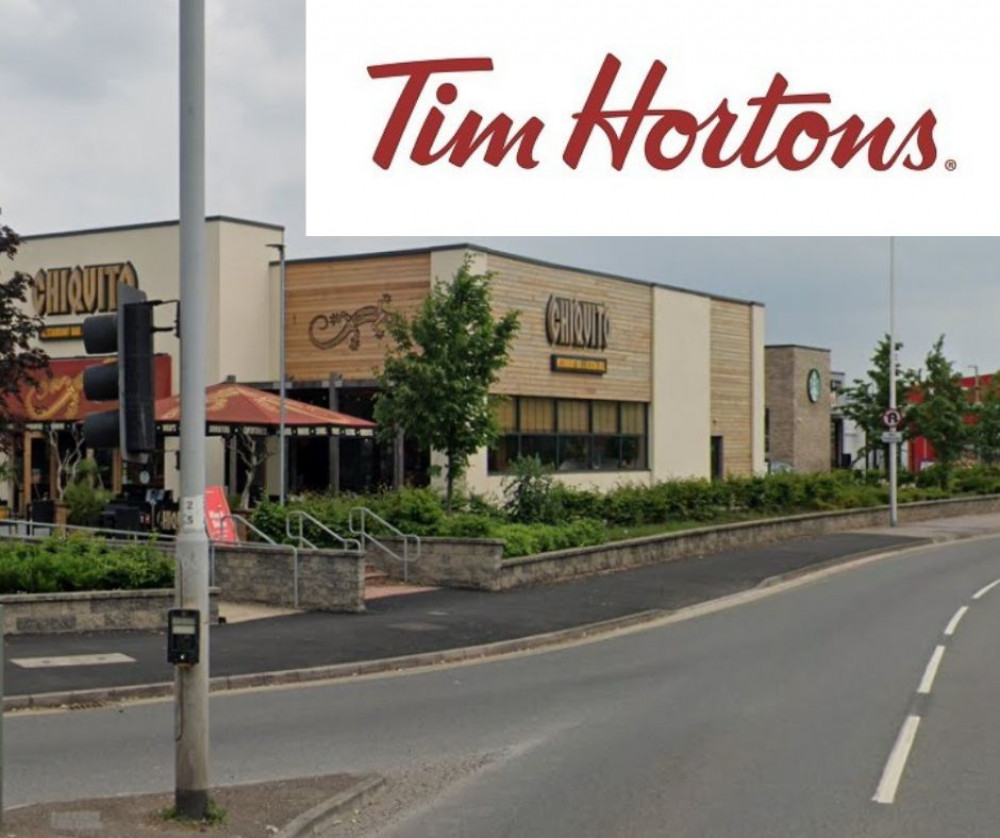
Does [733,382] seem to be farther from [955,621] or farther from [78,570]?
[78,570]

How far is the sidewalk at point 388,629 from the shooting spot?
47.5 feet

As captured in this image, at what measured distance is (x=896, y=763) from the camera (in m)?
10.2

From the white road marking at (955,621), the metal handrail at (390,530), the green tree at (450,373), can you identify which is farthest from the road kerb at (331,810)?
the green tree at (450,373)

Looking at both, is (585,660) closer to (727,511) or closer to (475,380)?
(475,380)

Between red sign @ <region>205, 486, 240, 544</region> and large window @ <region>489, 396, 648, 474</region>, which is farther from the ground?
large window @ <region>489, 396, 648, 474</region>

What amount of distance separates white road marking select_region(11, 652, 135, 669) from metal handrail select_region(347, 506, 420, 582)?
26.6 ft

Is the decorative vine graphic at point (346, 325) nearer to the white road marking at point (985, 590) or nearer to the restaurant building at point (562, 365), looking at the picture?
the restaurant building at point (562, 365)

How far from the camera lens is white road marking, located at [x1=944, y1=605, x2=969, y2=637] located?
1848cm

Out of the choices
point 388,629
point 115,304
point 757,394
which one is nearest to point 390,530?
point 388,629

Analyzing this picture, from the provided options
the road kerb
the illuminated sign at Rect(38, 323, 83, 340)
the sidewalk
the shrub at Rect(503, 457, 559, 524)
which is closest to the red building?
the sidewalk

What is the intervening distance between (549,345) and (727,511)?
6.93 meters

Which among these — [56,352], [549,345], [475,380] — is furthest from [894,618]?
[56,352]

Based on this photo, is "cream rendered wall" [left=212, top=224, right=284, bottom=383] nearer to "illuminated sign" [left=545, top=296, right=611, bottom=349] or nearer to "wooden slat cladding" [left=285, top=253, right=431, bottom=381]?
"wooden slat cladding" [left=285, top=253, right=431, bottom=381]

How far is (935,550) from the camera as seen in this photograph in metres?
34.5
